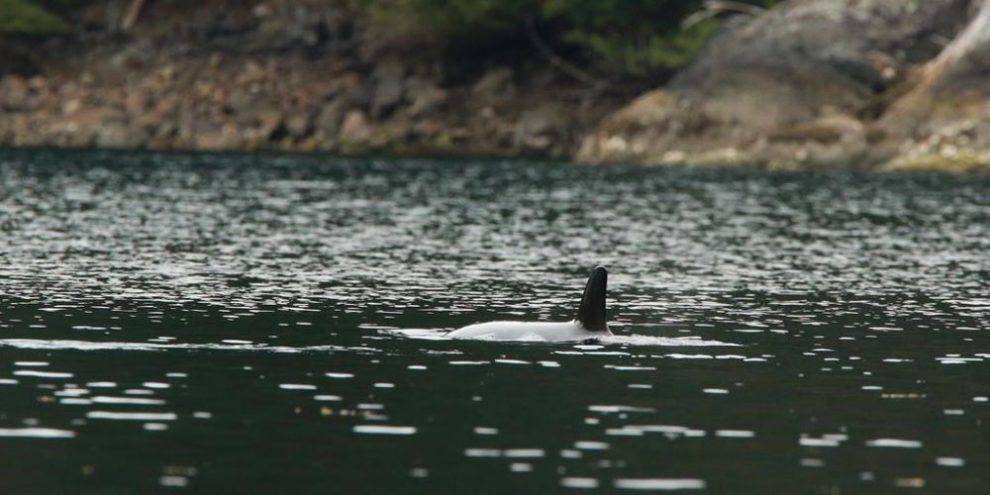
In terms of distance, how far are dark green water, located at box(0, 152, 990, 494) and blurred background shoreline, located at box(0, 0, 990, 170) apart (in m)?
35.7

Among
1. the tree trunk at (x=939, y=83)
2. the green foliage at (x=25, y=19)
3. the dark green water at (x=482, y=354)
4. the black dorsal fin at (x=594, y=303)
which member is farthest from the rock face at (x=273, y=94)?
the black dorsal fin at (x=594, y=303)

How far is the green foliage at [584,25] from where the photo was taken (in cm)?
11962

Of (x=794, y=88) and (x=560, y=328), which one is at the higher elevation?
(x=794, y=88)

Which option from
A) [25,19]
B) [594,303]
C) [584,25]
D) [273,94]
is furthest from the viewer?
[25,19]

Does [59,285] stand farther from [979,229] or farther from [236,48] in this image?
[236,48]

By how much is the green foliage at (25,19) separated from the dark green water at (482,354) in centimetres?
7059

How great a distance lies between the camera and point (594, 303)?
3338cm

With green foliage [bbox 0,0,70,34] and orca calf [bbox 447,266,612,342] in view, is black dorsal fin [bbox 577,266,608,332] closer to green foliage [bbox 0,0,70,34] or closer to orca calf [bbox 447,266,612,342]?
orca calf [bbox 447,266,612,342]

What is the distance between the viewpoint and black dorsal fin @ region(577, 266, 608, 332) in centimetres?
3281

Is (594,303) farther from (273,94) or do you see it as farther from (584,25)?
(273,94)

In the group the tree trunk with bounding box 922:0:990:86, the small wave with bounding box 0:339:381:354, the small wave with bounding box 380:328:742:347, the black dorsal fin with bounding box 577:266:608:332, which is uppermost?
the tree trunk with bounding box 922:0:990:86

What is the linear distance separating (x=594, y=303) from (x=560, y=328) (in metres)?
0.84

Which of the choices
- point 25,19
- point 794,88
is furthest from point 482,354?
point 25,19

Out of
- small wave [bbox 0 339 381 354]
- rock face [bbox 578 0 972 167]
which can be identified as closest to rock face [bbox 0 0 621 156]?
rock face [bbox 578 0 972 167]
